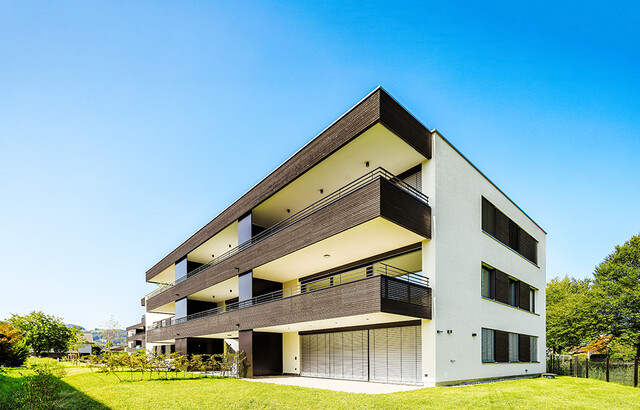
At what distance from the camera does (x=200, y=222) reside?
101 feet

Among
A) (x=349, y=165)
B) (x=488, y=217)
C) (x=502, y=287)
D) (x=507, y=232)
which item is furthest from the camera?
(x=507, y=232)

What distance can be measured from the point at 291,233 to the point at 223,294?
14874 mm

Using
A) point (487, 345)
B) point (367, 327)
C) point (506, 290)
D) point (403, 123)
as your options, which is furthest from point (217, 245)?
point (506, 290)

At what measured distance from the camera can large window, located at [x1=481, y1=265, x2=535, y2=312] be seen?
2116cm

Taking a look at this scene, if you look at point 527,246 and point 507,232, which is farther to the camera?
point 527,246

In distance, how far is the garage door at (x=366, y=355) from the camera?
17.0 metres

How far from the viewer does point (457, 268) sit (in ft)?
59.0

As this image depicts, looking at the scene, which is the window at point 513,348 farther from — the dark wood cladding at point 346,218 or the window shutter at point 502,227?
the dark wood cladding at point 346,218

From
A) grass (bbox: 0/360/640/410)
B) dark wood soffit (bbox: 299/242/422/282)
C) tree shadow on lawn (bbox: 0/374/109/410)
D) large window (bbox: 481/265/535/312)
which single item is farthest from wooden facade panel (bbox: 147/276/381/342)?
tree shadow on lawn (bbox: 0/374/109/410)

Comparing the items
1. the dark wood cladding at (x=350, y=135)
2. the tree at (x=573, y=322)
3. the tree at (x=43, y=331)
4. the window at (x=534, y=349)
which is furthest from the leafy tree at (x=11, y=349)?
the tree at (x=573, y=322)

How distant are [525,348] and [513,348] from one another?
2.12 metres

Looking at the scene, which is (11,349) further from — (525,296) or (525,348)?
(525,296)

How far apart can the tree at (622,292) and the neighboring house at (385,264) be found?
18428mm

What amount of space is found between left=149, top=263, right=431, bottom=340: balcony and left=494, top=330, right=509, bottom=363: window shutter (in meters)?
6.61
